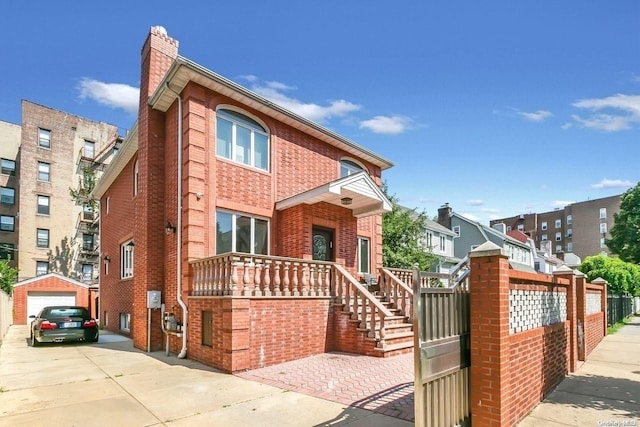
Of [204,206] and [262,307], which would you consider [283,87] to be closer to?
[204,206]

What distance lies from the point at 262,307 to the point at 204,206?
321 centimetres

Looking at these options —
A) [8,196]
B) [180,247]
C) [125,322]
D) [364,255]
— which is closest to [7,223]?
[8,196]

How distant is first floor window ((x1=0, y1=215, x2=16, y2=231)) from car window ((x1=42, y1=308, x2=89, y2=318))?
28.1 meters

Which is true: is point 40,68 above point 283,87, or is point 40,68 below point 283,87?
above

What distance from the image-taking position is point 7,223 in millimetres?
34719

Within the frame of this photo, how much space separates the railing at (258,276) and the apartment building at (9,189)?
3346cm

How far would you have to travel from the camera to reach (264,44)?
1198 cm

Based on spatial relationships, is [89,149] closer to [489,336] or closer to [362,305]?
[362,305]

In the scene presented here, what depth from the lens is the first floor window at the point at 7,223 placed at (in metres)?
34.5

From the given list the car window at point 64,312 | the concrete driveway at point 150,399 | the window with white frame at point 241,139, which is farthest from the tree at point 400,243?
the concrete driveway at point 150,399

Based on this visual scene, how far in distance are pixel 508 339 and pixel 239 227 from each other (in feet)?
26.4

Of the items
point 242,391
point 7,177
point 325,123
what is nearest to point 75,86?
point 325,123

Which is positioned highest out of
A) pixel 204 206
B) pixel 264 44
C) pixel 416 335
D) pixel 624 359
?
pixel 264 44

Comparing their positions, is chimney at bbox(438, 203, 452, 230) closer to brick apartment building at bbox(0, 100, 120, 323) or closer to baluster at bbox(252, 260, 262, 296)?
brick apartment building at bbox(0, 100, 120, 323)
